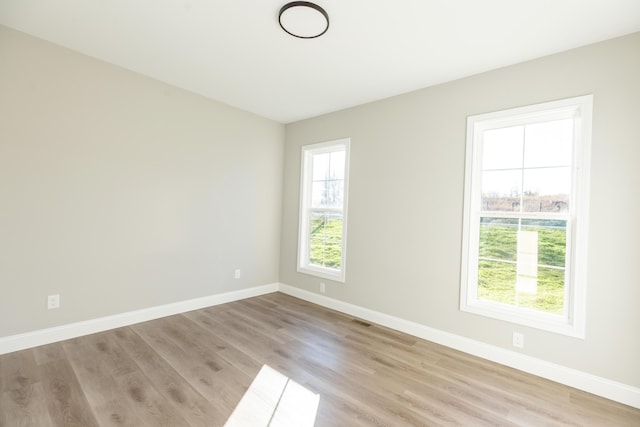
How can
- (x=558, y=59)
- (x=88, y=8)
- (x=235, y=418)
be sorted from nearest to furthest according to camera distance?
(x=235, y=418)
(x=88, y=8)
(x=558, y=59)

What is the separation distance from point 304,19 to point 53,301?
3.24 m

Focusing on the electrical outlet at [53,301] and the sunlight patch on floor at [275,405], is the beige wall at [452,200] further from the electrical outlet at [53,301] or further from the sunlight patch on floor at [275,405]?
the electrical outlet at [53,301]

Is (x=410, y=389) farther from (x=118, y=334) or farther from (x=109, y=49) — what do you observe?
(x=109, y=49)

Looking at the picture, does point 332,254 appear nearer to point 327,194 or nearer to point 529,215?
point 327,194

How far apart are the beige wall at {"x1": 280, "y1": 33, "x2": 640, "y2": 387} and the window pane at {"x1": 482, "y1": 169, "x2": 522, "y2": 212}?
0.23m

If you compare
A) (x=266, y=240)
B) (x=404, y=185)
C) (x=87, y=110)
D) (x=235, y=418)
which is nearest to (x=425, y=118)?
(x=404, y=185)

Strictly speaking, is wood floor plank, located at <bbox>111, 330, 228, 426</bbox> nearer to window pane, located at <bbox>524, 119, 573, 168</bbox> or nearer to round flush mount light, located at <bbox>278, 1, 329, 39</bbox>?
round flush mount light, located at <bbox>278, 1, 329, 39</bbox>

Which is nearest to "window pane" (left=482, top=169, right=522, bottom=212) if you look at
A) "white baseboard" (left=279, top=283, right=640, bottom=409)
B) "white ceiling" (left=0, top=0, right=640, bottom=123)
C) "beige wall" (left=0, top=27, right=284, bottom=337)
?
"white ceiling" (left=0, top=0, right=640, bottom=123)

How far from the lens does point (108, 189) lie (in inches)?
116

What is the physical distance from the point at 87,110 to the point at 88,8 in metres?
0.99

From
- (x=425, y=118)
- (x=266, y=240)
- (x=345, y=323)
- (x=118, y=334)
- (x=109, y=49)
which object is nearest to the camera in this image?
(x=109, y=49)

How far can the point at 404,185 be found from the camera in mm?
3299

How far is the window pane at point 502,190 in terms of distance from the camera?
2643 mm

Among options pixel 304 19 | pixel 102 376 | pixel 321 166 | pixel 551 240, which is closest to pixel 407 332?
pixel 551 240
